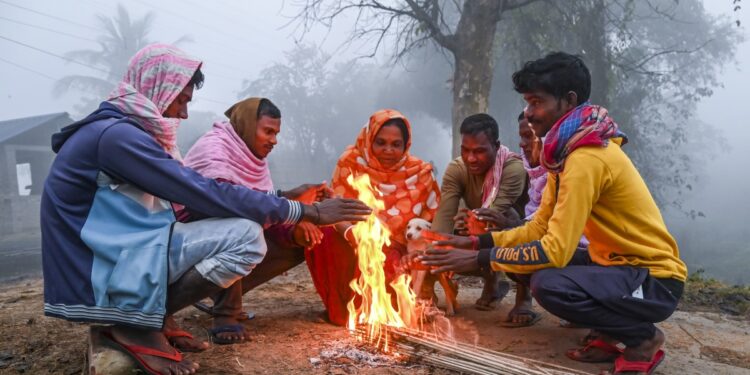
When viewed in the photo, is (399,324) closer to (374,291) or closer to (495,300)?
(374,291)

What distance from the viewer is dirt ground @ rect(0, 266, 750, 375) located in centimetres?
286

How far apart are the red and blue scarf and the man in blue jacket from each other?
177 centimetres

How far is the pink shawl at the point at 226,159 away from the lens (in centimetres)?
353

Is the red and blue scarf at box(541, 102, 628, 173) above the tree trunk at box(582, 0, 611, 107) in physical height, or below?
below

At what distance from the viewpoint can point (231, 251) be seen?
2662 mm

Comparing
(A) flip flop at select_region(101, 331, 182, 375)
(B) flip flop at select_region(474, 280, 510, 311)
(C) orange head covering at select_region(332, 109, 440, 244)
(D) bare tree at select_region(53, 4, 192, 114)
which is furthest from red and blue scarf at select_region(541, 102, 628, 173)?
(D) bare tree at select_region(53, 4, 192, 114)

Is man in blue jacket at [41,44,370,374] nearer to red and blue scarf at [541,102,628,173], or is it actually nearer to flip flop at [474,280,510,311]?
red and blue scarf at [541,102,628,173]

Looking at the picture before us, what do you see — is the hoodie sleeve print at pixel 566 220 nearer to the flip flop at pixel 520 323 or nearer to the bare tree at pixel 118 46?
the flip flop at pixel 520 323

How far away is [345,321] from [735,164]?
64.8 m

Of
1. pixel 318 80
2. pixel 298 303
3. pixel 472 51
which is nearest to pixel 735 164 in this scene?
pixel 318 80

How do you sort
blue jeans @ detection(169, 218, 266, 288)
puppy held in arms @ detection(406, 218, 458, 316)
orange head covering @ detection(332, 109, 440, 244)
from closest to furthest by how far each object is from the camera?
blue jeans @ detection(169, 218, 266, 288)
puppy held in arms @ detection(406, 218, 458, 316)
orange head covering @ detection(332, 109, 440, 244)

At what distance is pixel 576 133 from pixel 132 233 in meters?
2.45

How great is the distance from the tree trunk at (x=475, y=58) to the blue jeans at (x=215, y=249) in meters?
6.00

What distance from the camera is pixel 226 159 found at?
11.9 ft
